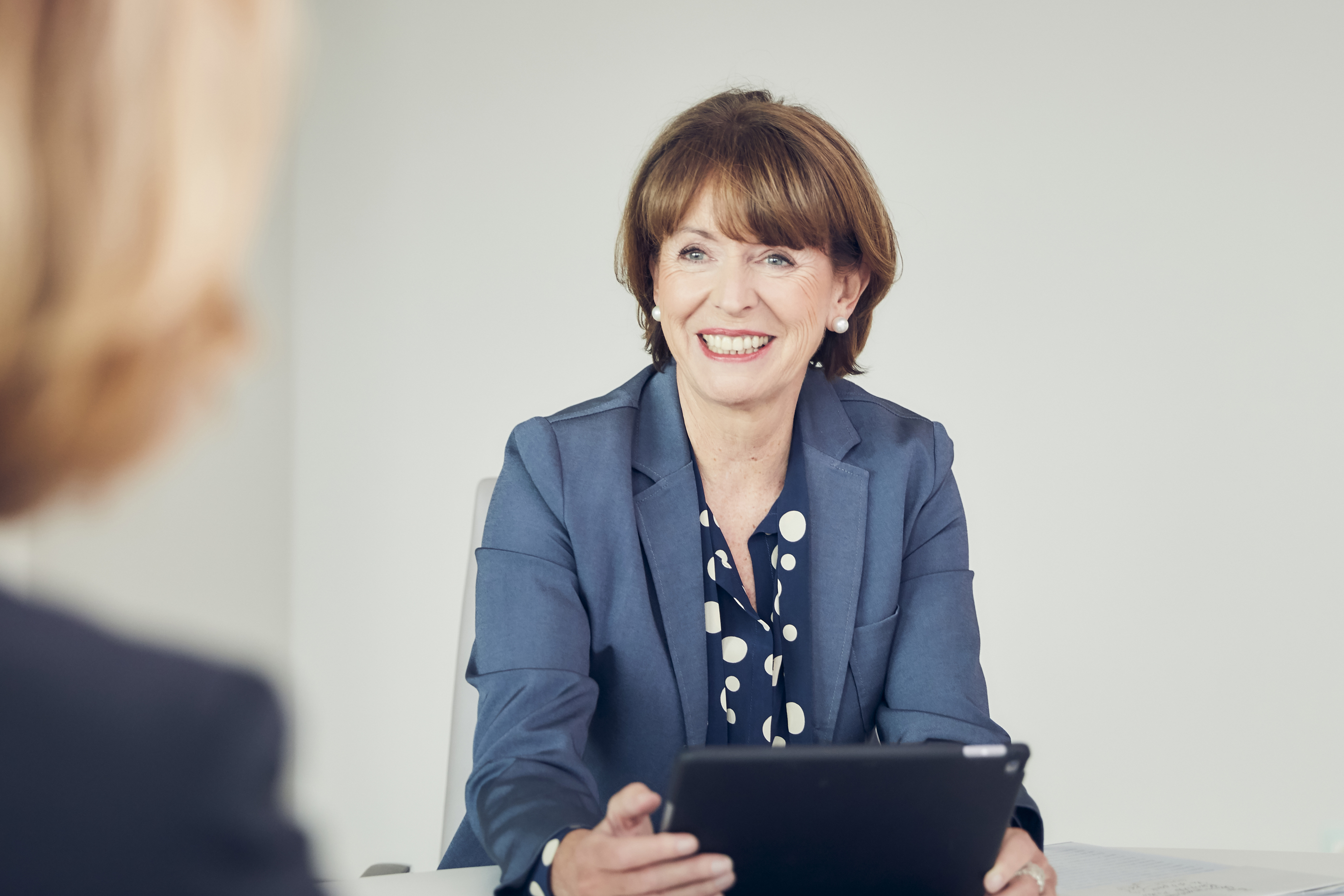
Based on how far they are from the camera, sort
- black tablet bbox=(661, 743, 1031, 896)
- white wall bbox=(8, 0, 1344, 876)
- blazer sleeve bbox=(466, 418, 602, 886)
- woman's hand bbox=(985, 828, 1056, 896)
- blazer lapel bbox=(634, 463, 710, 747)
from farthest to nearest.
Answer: white wall bbox=(8, 0, 1344, 876) → blazer lapel bbox=(634, 463, 710, 747) → blazer sleeve bbox=(466, 418, 602, 886) → woman's hand bbox=(985, 828, 1056, 896) → black tablet bbox=(661, 743, 1031, 896)

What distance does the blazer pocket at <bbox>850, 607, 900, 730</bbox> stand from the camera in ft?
5.26

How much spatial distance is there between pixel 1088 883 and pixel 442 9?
2656 millimetres

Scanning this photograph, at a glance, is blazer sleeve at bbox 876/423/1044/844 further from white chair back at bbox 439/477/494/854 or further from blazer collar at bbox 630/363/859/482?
white chair back at bbox 439/477/494/854

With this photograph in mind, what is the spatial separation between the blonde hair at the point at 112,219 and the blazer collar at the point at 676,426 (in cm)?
123

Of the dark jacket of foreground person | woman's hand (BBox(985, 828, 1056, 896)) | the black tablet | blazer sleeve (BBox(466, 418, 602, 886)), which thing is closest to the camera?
the dark jacket of foreground person

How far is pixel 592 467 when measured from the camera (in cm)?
161

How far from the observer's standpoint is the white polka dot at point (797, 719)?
1604 millimetres

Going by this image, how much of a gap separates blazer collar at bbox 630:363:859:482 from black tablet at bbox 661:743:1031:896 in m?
0.75

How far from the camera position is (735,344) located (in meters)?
1.69

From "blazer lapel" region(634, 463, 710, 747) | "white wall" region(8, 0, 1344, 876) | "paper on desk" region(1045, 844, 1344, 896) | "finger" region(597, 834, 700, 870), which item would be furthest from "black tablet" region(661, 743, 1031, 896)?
"white wall" region(8, 0, 1344, 876)

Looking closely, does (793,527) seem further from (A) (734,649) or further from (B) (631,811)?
(B) (631,811)

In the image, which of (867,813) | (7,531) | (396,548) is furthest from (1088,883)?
(396,548)

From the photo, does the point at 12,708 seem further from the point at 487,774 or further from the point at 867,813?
the point at 487,774

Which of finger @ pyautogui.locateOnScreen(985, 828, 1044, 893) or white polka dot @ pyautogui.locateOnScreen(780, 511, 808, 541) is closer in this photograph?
finger @ pyautogui.locateOnScreen(985, 828, 1044, 893)
